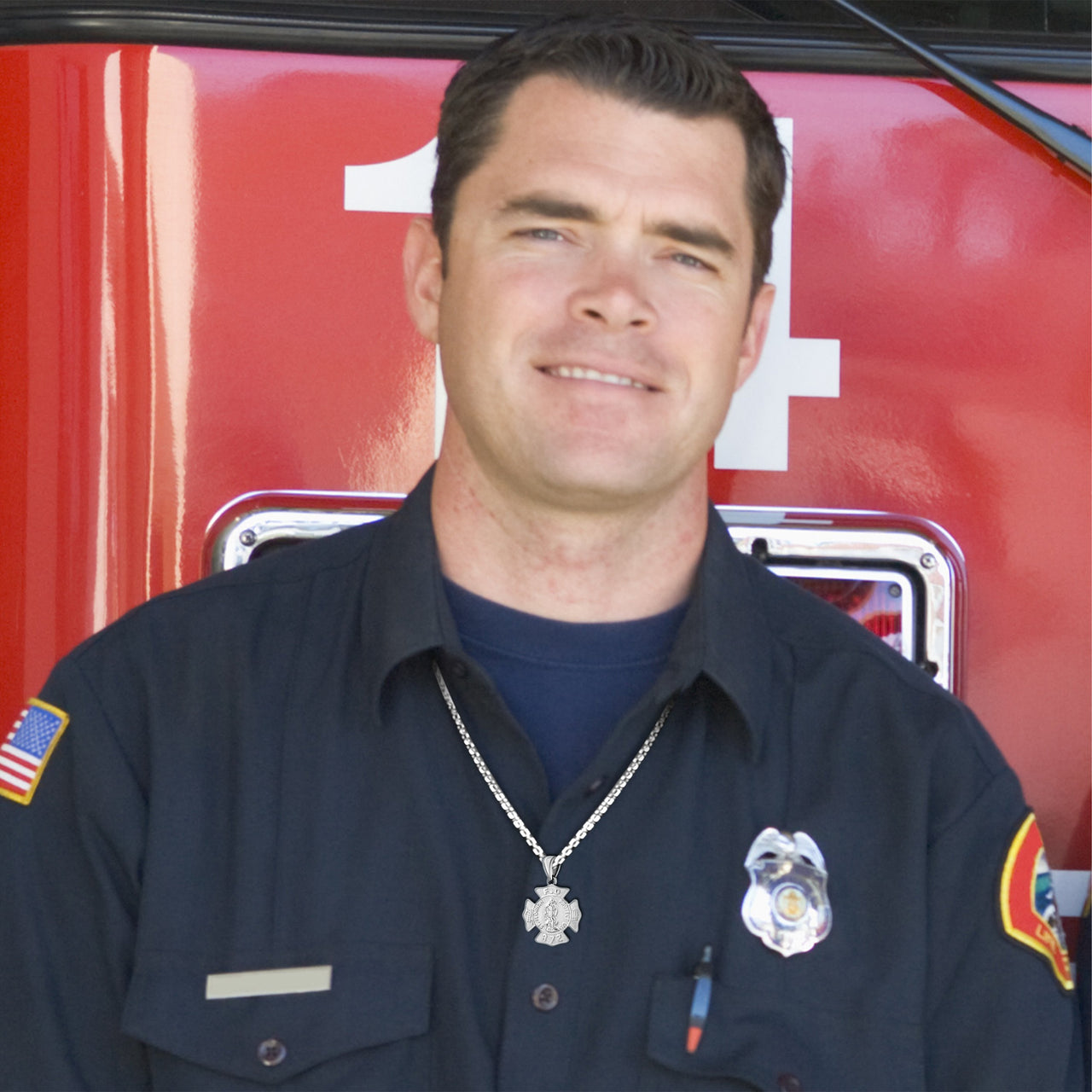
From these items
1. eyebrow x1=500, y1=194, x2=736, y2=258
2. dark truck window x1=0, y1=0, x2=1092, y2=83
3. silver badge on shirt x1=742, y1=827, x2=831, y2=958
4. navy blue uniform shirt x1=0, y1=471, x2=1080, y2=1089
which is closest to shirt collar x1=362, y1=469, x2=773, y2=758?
navy blue uniform shirt x1=0, y1=471, x2=1080, y2=1089

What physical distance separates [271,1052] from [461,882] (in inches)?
9.9

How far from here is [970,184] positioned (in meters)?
2.06

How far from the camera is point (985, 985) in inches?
69.8

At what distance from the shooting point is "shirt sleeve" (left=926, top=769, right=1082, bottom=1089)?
5.75ft

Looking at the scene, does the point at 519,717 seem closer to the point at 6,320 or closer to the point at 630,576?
the point at 630,576

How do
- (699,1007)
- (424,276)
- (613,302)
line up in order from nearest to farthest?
(699,1007), (613,302), (424,276)

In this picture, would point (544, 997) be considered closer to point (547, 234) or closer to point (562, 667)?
point (562, 667)

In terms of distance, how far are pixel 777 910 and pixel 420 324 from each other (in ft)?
2.57

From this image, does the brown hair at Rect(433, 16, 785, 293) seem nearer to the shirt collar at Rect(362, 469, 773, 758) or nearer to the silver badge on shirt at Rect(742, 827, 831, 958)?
the shirt collar at Rect(362, 469, 773, 758)

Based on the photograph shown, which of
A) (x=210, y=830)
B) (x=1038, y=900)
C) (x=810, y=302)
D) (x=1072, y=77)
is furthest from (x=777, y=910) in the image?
(x=1072, y=77)

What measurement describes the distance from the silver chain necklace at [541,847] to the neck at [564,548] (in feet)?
0.47

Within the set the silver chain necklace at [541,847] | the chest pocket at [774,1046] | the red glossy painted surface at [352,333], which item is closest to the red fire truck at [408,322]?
the red glossy painted surface at [352,333]

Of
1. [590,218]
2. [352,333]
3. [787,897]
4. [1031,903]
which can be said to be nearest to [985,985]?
[1031,903]

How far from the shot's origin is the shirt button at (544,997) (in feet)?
5.58
